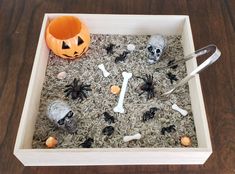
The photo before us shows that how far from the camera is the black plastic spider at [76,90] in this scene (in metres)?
0.64

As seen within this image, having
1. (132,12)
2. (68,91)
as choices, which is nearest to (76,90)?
(68,91)

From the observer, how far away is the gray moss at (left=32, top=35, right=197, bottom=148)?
0.59 m

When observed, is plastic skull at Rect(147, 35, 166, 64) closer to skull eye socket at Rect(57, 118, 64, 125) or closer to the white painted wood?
the white painted wood

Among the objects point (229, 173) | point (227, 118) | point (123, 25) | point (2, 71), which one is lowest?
point (229, 173)

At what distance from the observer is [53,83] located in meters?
0.67

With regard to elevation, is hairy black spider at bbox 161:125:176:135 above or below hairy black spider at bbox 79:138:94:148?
above

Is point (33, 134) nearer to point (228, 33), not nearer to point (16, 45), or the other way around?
point (16, 45)

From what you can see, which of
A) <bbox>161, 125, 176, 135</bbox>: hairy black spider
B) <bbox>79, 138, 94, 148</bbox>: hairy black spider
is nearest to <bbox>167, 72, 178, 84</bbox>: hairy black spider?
<bbox>161, 125, 176, 135</bbox>: hairy black spider

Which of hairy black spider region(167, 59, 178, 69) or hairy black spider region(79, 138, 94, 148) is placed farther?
hairy black spider region(167, 59, 178, 69)

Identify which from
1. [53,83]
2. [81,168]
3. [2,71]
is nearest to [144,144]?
[81,168]

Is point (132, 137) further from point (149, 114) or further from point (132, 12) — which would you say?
point (132, 12)

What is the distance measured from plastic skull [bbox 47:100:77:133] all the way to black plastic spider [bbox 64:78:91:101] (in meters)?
0.07

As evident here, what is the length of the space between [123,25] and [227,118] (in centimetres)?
31

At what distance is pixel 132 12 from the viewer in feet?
2.64
